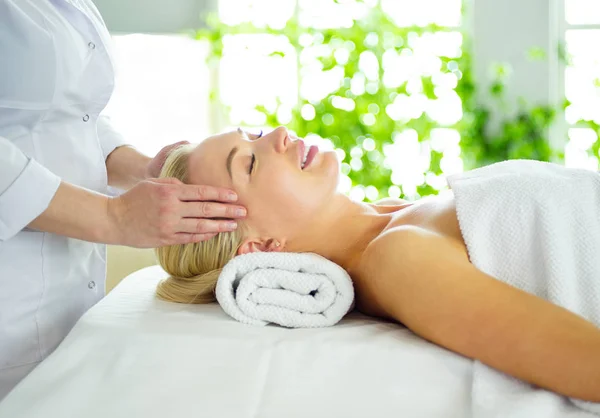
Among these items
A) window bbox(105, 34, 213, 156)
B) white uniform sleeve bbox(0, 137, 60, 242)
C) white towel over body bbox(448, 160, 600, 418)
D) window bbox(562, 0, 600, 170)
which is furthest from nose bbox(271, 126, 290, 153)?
window bbox(562, 0, 600, 170)

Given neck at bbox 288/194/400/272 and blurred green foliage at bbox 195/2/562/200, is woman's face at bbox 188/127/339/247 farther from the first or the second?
blurred green foliage at bbox 195/2/562/200

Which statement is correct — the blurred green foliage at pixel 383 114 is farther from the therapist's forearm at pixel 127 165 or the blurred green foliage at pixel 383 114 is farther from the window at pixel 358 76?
the therapist's forearm at pixel 127 165

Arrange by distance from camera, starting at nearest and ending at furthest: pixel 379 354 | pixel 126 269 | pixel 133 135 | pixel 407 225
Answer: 1. pixel 379 354
2. pixel 407 225
3. pixel 126 269
4. pixel 133 135

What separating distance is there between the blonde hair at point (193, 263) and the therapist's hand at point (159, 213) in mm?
191

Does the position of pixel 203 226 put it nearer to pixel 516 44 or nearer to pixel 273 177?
pixel 273 177

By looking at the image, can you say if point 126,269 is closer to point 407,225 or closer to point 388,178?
point 407,225

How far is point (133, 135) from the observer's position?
12.1 feet

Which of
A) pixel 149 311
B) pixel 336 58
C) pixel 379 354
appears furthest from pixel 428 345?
pixel 336 58

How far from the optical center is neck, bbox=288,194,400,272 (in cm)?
170

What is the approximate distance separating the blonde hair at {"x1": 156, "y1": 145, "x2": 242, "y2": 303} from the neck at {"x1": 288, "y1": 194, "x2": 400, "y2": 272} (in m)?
0.16

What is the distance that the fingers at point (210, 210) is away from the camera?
56.7 inches

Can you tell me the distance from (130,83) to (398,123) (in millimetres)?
1513

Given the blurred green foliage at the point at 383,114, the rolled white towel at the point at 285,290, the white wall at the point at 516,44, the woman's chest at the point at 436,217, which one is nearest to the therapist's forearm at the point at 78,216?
the rolled white towel at the point at 285,290

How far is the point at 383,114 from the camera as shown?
404 cm
